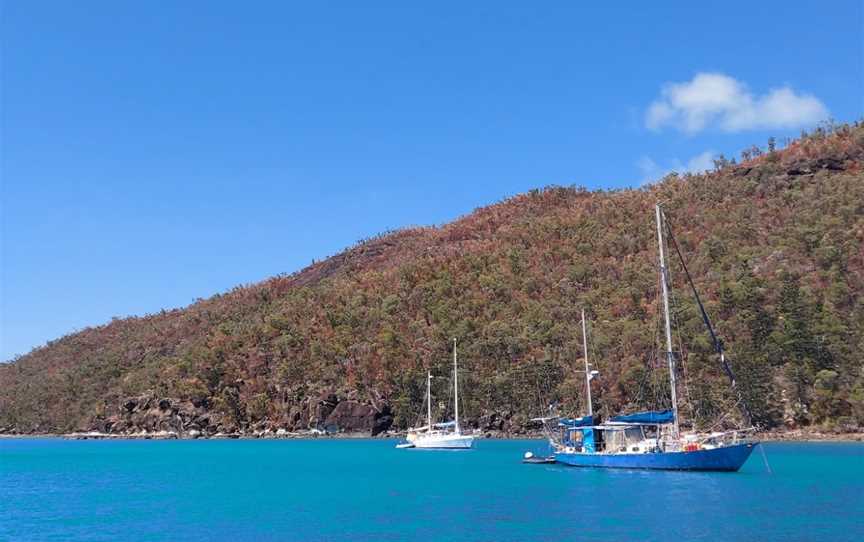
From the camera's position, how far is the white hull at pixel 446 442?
108562mm

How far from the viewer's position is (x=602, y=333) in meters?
143

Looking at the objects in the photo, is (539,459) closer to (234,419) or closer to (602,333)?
(602,333)

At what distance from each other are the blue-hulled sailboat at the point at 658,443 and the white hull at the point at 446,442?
33485 mm

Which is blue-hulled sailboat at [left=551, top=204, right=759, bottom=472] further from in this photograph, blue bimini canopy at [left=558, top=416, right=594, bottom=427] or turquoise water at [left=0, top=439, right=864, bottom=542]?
turquoise water at [left=0, top=439, right=864, bottom=542]

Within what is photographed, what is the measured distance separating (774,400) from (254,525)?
90431 millimetres

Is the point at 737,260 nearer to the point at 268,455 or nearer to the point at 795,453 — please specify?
the point at 795,453

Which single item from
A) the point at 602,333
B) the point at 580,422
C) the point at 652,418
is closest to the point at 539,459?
the point at 580,422

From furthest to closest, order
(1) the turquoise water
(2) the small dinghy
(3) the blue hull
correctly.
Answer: (2) the small dinghy, (3) the blue hull, (1) the turquoise water

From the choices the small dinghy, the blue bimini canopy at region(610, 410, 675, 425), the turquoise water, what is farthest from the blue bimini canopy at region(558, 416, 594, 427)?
the blue bimini canopy at region(610, 410, 675, 425)

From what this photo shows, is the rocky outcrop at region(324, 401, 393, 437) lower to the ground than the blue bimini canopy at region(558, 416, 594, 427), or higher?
higher

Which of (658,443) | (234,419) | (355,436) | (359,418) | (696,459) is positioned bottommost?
(696,459)

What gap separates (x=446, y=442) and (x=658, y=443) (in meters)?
49.6

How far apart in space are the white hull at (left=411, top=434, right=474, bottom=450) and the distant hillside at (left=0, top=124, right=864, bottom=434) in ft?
92.3

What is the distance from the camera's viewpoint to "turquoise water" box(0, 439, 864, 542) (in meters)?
42.2
